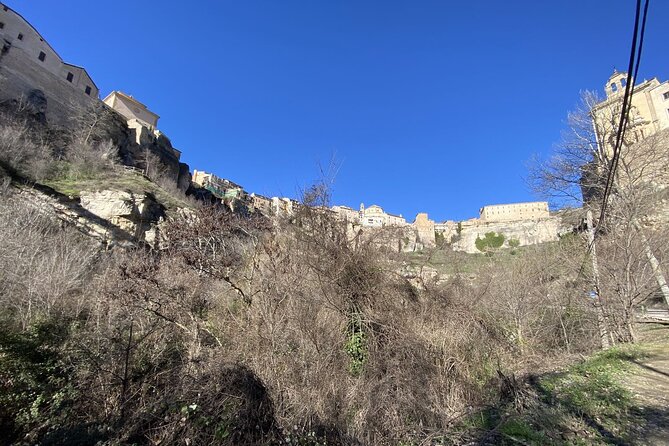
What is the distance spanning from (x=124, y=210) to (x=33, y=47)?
32286mm

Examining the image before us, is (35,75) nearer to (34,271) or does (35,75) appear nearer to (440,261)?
(34,271)

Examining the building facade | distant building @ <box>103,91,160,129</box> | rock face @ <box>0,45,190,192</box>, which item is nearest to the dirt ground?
rock face @ <box>0,45,190,192</box>

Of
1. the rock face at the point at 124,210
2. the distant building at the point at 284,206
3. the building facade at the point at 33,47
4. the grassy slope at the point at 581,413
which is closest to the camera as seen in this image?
the grassy slope at the point at 581,413

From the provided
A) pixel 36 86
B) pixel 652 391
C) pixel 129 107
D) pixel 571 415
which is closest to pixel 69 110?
pixel 36 86

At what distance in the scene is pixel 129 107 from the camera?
52125 millimetres

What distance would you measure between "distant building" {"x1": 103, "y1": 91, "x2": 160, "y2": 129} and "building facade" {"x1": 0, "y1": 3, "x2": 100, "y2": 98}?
8466mm

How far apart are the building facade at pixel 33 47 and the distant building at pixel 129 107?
8466mm

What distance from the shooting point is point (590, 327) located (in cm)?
1184

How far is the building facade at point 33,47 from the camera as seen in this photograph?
34375 mm

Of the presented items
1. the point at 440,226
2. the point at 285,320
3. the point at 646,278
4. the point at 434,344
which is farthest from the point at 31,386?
the point at 440,226

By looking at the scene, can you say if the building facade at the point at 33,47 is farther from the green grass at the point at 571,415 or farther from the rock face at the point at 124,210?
the green grass at the point at 571,415

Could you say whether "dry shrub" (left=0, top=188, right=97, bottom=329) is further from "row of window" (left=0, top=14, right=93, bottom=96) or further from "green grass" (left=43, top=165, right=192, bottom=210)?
"row of window" (left=0, top=14, right=93, bottom=96)

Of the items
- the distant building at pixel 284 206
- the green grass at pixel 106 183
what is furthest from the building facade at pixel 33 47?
the distant building at pixel 284 206

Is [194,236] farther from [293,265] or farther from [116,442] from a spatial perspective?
[116,442]
